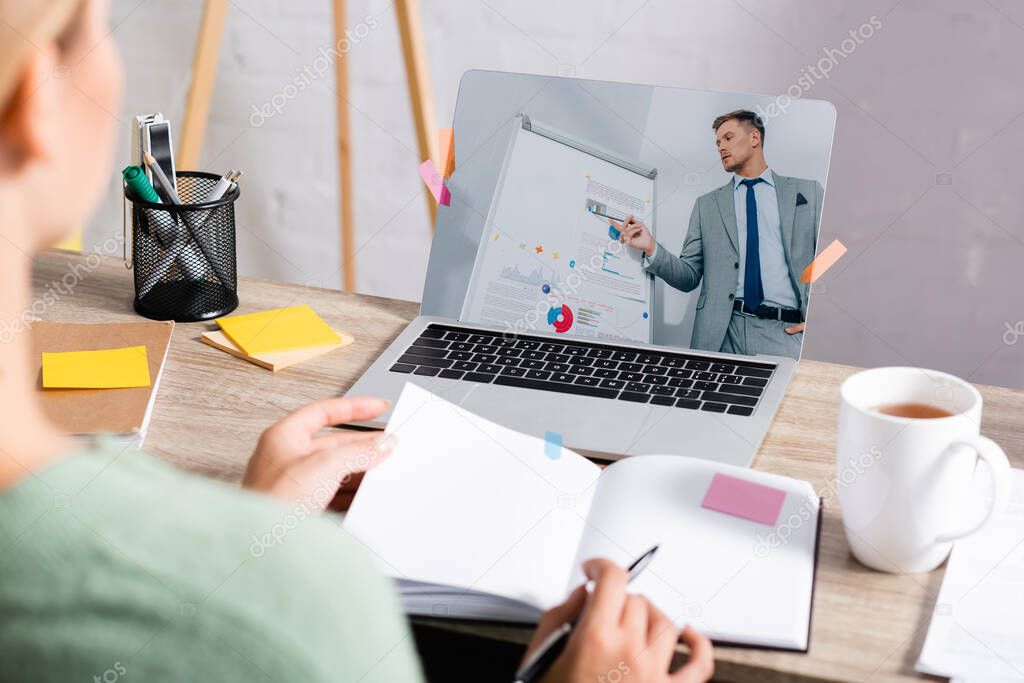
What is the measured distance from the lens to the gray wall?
1.57 metres

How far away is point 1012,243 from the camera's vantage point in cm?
162

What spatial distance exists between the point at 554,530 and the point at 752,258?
0.43 metres

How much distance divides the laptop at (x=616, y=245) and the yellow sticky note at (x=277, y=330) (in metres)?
0.08

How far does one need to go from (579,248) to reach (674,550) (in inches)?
17.4

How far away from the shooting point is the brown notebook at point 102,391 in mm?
850

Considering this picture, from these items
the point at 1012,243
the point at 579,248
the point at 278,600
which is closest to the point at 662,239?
the point at 579,248

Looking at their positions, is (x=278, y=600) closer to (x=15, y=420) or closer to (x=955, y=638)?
(x=15, y=420)

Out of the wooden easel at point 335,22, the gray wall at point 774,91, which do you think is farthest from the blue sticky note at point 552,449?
the gray wall at point 774,91

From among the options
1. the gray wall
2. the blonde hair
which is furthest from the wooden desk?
the gray wall

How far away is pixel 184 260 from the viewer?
1.07 m

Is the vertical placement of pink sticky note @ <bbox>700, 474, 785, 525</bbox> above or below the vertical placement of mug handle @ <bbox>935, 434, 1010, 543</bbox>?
below

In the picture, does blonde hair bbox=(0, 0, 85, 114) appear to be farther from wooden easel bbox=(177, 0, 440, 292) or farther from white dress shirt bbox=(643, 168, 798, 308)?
wooden easel bbox=(177, 0, 440, 292)

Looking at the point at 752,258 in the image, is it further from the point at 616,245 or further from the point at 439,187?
the point at 439,187

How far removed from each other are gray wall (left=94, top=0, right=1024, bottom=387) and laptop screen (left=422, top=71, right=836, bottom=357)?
670 millimetres
